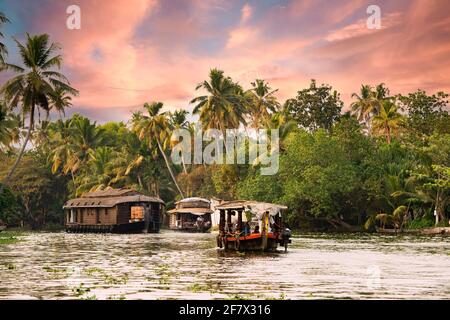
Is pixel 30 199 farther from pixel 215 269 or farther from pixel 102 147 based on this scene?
pixel 215 269

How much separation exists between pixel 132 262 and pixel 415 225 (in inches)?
1345

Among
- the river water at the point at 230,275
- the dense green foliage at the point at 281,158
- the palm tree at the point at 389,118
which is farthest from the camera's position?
the palm tree at the point at 389,118

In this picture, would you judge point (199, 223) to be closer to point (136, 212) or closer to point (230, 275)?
point (136, 212)

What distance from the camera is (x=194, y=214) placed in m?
70.2

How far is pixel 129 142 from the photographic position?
285 ft

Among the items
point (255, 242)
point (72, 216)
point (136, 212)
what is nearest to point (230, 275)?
point (255, 242)

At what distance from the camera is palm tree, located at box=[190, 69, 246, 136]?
7194 centimetres

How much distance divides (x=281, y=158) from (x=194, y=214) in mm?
13518

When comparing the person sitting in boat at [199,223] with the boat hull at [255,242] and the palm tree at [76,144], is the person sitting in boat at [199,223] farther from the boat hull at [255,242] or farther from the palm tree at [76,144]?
the boat hull at [255,242]

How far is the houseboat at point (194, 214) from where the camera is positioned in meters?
69.7

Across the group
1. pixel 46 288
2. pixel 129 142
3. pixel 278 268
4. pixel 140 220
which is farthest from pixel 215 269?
pixel 129 142

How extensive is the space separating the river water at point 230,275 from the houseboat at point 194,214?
37853mm

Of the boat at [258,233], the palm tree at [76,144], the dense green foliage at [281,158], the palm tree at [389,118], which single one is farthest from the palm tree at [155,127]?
the boat at [258,233]
